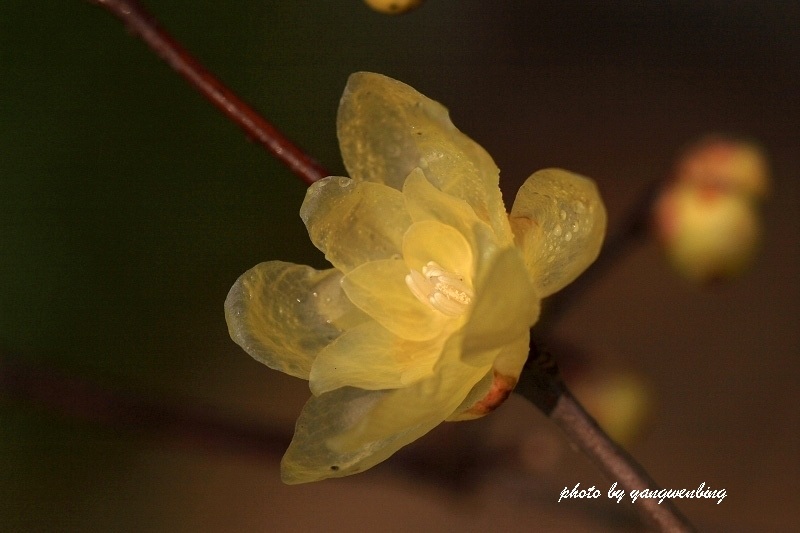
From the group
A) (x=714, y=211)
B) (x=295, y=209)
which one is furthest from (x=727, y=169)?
(x=295, y=209)

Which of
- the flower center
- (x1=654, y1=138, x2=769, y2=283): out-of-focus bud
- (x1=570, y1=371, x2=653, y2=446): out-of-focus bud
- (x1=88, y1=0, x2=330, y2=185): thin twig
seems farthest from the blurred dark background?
(x1=88, y1=0, x2=330, y2=185): thin twig

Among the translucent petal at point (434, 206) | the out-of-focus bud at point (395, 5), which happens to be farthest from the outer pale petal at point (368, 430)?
the out-of-focus bud at point (395, 5)

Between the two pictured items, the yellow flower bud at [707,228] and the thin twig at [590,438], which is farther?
the yellow flower bud at [707,228]

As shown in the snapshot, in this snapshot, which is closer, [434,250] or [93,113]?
[434,250]

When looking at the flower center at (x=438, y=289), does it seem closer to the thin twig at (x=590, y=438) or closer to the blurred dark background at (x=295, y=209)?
the thin twig at (x=590, y=438)

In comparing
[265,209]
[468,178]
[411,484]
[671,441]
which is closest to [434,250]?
[468,178]

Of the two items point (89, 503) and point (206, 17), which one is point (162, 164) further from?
point (89, 503)

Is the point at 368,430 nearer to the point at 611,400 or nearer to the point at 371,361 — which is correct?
the point at 371,361
